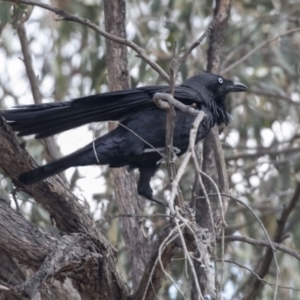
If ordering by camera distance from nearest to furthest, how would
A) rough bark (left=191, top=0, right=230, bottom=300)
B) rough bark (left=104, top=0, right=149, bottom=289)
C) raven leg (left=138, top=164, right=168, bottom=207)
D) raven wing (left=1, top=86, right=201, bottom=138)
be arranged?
raven wing (left=1, top=86, right=201, bottom=138) → raven leg (left=138, top=164, right=168, bottom=207) → rough bark (left=104, top=0, right=149, bottom=289) → rough bark (left=191, top=0, right=230, bottom=300)

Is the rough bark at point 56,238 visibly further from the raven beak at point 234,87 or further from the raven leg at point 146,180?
the raven beak at point 234,87

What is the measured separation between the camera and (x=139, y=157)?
3.99m

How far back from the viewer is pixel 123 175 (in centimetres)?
459

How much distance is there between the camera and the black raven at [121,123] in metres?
3.79

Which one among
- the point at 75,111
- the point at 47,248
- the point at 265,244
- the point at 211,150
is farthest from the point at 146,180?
the point at 47,248

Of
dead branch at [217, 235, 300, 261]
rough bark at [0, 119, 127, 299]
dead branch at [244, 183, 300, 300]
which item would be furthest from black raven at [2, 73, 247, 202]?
dead branch at [244, 183, 300, 300]

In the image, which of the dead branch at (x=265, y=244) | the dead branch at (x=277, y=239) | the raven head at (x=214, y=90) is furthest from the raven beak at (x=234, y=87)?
the dead branch at (x=265, y=244)

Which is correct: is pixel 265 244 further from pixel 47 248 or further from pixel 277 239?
pixel 277 239

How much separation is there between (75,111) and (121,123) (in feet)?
0.93

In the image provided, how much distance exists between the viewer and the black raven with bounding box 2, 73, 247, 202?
12.4 feet

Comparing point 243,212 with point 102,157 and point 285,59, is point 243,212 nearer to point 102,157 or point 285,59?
point 285,59

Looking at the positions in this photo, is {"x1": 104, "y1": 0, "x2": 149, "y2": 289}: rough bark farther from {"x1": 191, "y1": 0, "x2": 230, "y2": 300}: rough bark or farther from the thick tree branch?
the thick tree branch

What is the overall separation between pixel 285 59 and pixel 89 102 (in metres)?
3.00

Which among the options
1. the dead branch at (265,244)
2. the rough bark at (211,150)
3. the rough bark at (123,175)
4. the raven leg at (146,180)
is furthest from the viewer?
the rough bark at (211,150)
